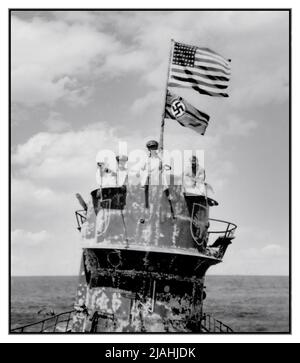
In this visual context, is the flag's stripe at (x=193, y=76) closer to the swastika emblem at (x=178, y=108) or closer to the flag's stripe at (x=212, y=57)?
the flag's stripe at (x=212, y=57)

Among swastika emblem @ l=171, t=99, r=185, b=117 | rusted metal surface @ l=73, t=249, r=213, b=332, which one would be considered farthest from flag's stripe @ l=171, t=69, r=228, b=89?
rusted metal surface @ l=73, t=249, r=213, b=332

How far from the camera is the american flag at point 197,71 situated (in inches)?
554

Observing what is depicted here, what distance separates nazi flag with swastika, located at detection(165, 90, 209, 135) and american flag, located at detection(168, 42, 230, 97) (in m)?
0.66

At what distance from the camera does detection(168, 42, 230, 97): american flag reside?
14.1 meters

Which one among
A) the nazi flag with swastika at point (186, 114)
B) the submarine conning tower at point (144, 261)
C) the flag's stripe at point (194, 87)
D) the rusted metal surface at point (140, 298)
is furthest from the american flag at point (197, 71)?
the rusted metal surface at point (140, 298)

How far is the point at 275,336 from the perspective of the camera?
1009cm

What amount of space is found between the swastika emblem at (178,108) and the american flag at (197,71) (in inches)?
26.1

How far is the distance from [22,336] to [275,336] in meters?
6.32

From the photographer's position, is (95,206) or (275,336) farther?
(95,206)

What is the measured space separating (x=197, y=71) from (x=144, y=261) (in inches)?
271

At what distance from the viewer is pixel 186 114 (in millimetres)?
13812

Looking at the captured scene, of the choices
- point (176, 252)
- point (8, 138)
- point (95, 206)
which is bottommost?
point (176, 252)
